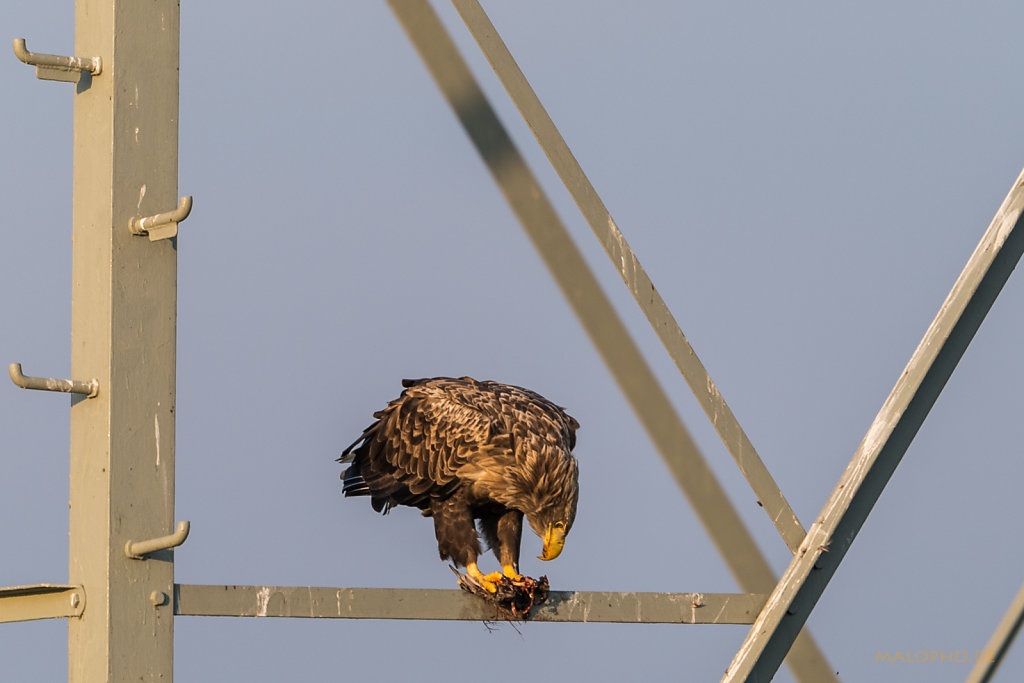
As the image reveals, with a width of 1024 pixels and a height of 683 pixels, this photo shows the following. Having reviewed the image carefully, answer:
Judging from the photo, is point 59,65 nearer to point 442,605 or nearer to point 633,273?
point 442,605

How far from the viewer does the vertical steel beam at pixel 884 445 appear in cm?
520

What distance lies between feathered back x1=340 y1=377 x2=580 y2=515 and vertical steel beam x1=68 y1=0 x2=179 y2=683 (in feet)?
6.35

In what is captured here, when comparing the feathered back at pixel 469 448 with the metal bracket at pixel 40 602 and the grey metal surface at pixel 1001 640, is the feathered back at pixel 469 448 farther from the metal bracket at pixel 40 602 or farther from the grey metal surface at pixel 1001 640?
the grey metal surface at pixel 1001 640

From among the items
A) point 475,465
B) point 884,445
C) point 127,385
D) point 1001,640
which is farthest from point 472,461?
point 1001,640

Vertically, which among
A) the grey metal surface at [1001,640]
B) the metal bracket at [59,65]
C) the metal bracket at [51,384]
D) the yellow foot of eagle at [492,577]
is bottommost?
the grey metal surface at [1001,640]

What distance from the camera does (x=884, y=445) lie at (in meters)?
5.27

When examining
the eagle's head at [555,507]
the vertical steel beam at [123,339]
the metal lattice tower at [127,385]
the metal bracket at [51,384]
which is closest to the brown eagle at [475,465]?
the eagle's head at [555,507]

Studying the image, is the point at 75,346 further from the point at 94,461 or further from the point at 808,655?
the point at 808,655

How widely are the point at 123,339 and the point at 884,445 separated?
281 cm

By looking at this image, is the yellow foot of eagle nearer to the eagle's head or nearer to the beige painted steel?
the eagle's head

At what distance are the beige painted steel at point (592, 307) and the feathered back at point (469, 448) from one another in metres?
0.36

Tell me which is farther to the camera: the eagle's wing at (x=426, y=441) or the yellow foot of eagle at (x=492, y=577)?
the eagle's wing at (x=426, y=441)

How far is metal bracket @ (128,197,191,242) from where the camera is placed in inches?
145

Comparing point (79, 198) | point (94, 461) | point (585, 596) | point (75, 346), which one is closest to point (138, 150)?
point (79, 198)
